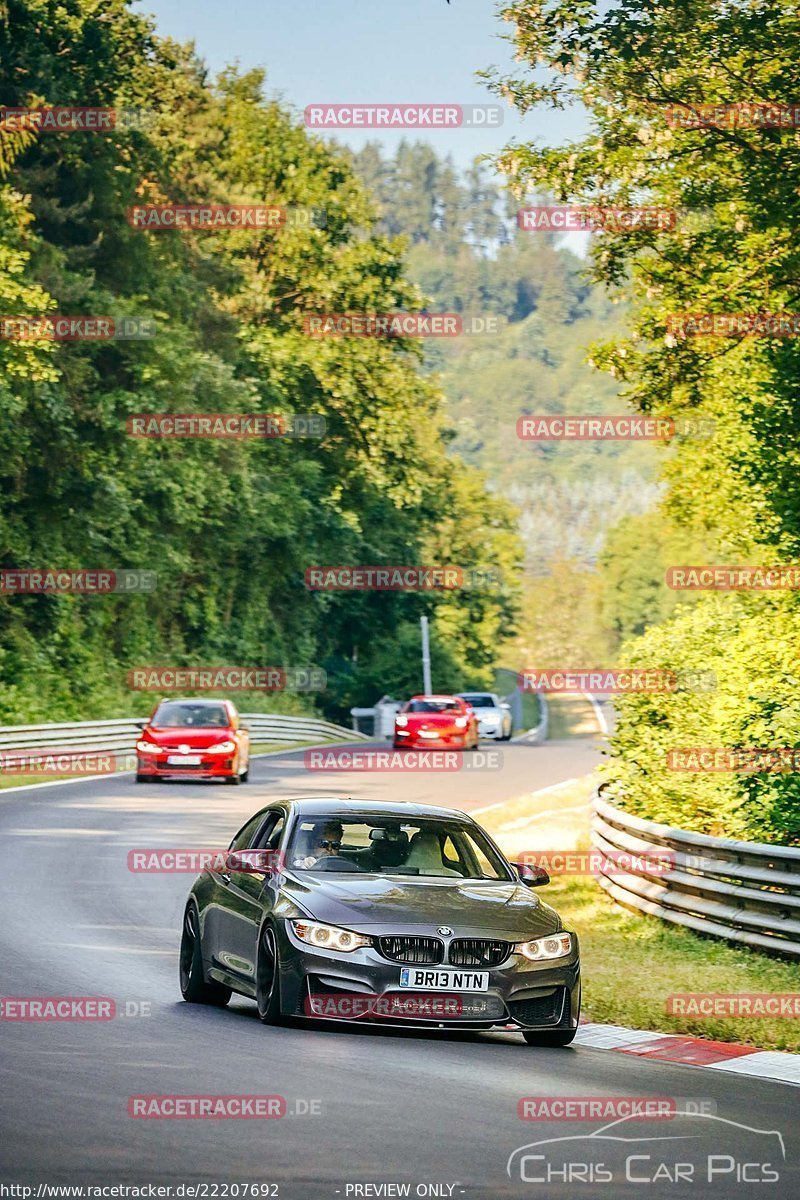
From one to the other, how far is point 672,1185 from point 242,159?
64536 mm

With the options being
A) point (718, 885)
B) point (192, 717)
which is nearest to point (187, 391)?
point (192, 717)

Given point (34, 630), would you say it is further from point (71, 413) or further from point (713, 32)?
point (713, 32)

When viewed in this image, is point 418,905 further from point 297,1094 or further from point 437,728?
point 437,728

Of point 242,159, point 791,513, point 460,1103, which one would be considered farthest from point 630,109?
point 242,159

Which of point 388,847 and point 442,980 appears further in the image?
point 388,847

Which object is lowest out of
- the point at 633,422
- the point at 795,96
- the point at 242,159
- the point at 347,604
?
the point at 347,604

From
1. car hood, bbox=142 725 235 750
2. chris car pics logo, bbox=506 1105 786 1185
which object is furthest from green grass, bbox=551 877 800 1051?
car hood, bbox=142 725 235 750

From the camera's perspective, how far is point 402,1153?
734cm

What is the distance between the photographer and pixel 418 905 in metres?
10.8

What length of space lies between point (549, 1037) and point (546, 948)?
56 centimetres

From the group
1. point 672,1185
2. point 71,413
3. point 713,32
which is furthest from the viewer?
point 71,413

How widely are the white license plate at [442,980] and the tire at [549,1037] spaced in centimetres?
56

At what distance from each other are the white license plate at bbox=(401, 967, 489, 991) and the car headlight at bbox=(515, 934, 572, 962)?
0.93 feet

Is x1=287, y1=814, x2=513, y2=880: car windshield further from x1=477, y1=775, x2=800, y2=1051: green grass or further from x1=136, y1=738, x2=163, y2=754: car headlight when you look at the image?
x1=136, y1=738, x2=163, y2=754: car headlight
